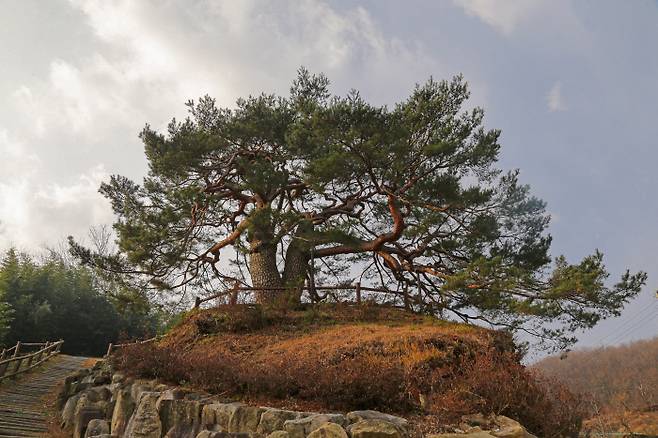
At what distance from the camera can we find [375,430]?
5.99 meters

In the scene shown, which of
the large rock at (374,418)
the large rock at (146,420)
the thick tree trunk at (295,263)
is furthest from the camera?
the thick tree trunk at (295,263)

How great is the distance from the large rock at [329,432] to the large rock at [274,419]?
0.63 metres

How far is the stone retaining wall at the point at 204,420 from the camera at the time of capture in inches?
242

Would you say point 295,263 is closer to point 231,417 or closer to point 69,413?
point 69,413

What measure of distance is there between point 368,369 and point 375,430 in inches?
69.6

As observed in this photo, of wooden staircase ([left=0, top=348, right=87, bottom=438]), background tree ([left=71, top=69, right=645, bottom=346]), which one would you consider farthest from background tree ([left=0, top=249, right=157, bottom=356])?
background tree ([left=71, top=69, right=645, bottom=346])

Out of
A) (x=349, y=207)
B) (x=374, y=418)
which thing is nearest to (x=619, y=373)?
(x=349, y=207)

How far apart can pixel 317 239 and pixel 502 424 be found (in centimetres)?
851

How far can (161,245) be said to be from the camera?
50.5 ft

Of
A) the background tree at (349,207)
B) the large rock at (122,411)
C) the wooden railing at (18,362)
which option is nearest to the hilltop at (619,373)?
the background tree at (349,207)

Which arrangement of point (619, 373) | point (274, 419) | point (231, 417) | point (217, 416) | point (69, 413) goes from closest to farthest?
1. point (274, 419)
2. point (231, 417)
3. point (217, 416)
4. point (69, 413)
5. point (619, 373)

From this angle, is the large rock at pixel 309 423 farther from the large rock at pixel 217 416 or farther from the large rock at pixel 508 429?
the large rock at pixel 508 429

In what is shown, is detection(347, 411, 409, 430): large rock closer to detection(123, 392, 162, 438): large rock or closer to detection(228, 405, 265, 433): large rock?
detection(228, 405, 265, 433): large rock

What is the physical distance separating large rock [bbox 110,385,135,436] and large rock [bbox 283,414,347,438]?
Answer: 4.48 metres
